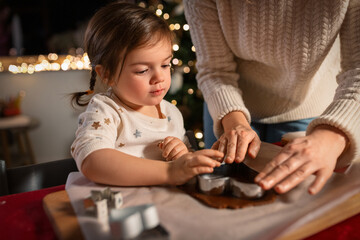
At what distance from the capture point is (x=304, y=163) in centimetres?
59

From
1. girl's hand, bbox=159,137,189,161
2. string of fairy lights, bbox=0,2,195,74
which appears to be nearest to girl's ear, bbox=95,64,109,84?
girl's hand, bbox=159,137,189,161

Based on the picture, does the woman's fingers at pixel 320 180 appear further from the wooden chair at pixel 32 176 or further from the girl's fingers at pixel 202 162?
the wooden chair at pixel 32 176

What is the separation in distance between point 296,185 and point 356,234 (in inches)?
5.1

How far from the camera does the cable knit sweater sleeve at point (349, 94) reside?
2.15 feet

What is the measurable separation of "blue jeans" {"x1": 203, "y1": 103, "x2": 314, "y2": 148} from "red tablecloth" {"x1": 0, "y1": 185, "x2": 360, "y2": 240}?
1.88 feet

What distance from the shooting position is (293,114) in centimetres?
110

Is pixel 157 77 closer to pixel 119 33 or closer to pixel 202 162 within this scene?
pixel 119 33

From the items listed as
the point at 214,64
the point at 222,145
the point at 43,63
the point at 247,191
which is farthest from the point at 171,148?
the point at 43,63

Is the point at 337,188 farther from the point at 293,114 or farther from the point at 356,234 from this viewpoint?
the point at 293,114

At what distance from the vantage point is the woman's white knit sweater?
2.47 feet

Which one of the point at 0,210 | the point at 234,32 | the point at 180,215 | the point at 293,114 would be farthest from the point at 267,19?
the point at 0,210

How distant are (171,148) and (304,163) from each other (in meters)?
0.33

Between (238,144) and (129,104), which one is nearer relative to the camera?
(238,144)

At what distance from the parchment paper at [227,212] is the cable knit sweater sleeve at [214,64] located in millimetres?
398
